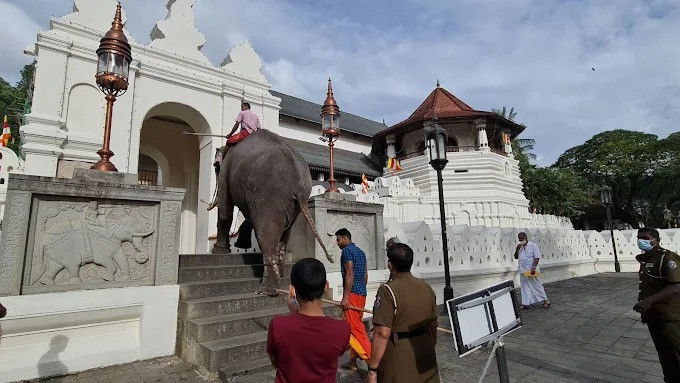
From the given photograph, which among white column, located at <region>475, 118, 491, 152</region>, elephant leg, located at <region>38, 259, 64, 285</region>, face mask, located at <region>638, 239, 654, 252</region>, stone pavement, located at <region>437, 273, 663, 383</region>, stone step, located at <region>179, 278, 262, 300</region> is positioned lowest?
stone pavement, located at <region>437, 273, 663, 383</region>

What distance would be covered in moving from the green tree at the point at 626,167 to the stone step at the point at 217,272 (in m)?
42.8

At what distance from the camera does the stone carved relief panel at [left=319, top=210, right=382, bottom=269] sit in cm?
562

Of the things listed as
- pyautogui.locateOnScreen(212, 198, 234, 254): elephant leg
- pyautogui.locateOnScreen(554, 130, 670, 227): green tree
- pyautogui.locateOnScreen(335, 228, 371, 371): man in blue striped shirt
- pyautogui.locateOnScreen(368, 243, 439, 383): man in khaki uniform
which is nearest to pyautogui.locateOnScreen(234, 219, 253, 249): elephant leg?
pyautogui.locateOnScreen(212, 198, 234, 254): elephant leg

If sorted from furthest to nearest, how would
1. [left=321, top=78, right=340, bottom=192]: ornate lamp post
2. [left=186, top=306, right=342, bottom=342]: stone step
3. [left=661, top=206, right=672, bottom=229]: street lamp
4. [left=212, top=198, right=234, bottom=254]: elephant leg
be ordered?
[left=661, top=206, right=672, bottom=229]: street lamp
[left=321, top=78, right=340, bottom=192]: ornate lamp post
[left=212, top=198, right=234, bottom=254]: elephant leg
[left=186, top=306, right=342, bottom=342]: stone step

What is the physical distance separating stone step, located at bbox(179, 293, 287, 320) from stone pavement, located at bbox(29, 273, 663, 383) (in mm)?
545

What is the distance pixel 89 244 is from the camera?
385cm

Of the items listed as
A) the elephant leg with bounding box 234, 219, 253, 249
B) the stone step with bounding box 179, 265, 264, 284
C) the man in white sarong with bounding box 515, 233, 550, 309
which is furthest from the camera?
the man in white sarong with bounding box 515, 233, 550, 309

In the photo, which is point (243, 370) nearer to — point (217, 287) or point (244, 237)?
point (217, 287)

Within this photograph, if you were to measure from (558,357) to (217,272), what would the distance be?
454cm

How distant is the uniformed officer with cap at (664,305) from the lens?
322 cm

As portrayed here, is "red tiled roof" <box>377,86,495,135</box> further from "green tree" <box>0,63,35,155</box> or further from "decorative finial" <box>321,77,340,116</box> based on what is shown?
"green tree" <box>0,63,35,155</box>

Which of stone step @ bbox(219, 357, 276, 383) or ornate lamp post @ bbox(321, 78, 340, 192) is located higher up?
ornate lamp post @ bbox(321, 78, 340, 192)

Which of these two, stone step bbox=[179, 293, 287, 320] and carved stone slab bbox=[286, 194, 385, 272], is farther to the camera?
carved stone slab bbox=[286, 194, 385, 272]

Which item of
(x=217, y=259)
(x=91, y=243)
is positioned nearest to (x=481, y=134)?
(x=217, y=259)
